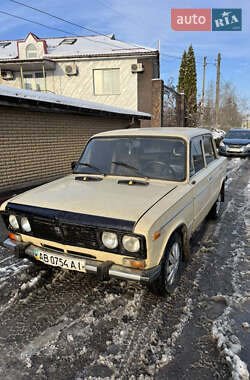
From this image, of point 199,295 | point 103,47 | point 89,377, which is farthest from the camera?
point 103,47

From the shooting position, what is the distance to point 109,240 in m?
2.29

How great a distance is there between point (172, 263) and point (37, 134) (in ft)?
20.7

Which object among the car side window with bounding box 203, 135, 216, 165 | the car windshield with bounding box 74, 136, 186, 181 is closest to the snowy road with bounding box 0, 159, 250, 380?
the car windshield with bounding box 74, 136, 186, 181

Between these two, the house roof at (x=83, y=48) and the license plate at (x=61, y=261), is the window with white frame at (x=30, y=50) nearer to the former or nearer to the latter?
the house roof at (x=83, y=48)

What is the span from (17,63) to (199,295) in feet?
70.2

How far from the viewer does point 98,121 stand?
10453 mm

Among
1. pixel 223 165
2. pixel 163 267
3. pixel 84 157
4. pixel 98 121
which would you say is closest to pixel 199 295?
pixel 163 267

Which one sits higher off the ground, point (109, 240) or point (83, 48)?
point (83, 48)

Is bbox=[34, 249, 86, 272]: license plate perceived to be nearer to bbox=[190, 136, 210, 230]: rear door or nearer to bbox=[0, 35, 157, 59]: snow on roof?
bbox=[190, 136, 210, 230]: rear door

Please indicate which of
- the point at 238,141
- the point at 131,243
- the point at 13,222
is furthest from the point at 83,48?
the point at 131,243

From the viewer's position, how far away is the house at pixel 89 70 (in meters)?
18.8

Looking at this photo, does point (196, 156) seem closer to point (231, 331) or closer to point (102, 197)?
point (102, 197)

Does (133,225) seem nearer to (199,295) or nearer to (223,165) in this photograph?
(199,295)

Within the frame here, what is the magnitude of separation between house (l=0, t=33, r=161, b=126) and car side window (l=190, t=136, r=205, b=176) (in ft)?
53.2
